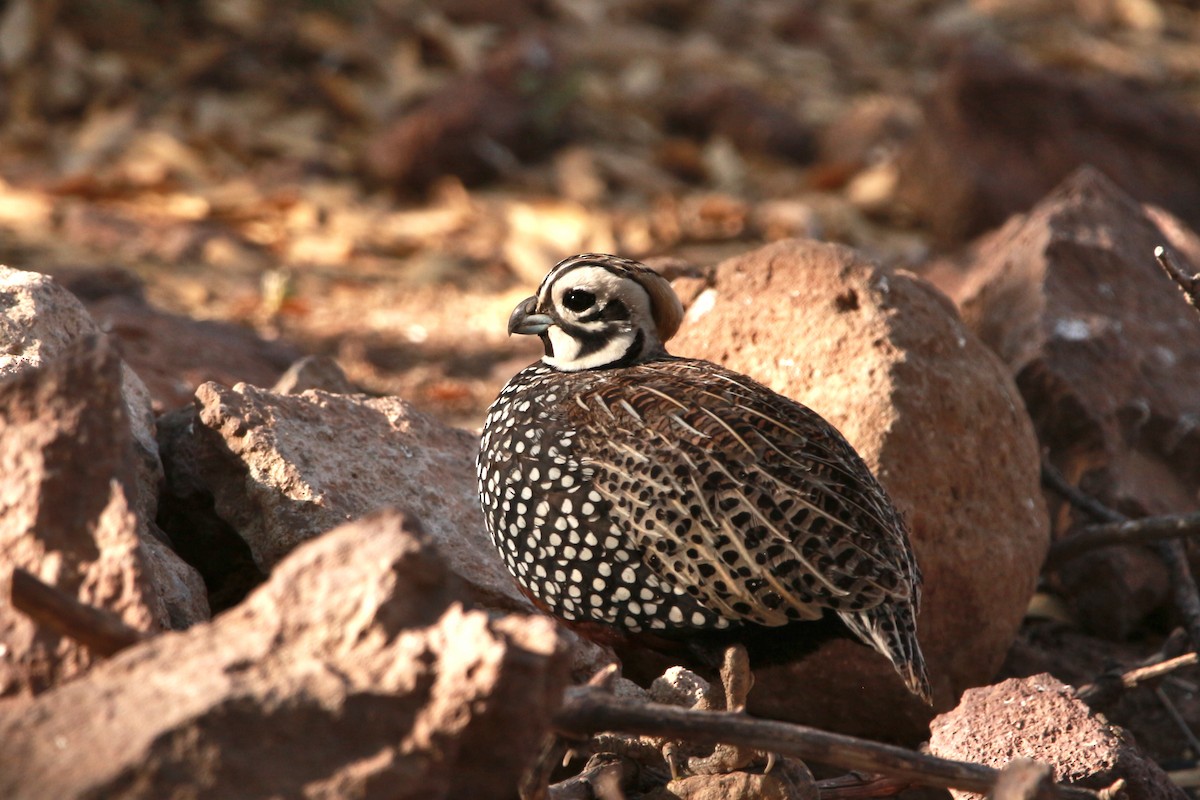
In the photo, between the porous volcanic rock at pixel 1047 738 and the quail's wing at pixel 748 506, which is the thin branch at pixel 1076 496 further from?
the quail's wing at pixel 748 506

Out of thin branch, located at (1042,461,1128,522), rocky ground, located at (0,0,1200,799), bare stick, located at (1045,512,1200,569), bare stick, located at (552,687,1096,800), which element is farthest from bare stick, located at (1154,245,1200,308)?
bare stick, located at (552,687,1096,800)

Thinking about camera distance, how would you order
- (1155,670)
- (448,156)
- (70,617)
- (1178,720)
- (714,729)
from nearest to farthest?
1. (70,617)
2. (714,729)
3. (1155,670)
4. (1178,720)
5. (448,156)

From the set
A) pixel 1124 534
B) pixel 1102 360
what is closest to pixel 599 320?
pixel 1124 534

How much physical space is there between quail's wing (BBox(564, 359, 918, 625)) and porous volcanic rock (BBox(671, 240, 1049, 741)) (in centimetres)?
61

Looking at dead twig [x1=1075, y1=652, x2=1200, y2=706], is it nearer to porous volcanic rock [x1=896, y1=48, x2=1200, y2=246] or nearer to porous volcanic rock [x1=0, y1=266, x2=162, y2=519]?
porous volcanic rock [x1=0, y1=266, x2=162, y2=519]

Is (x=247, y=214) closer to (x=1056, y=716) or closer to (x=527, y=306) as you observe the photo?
(x=527, y=306)

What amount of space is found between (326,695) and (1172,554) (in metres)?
3.17

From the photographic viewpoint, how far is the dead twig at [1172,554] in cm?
410

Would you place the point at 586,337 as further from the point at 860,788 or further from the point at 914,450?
the point at 860,788

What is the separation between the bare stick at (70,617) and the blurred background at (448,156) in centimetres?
395

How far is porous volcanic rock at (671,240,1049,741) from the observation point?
383 cm

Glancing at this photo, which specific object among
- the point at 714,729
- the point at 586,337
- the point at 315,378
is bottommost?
the point at 315,378

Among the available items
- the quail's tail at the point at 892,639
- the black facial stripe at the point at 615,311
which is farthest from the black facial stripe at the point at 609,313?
the quail's tail at the point at 892,639

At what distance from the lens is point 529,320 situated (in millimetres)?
3666
